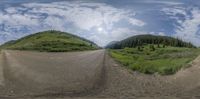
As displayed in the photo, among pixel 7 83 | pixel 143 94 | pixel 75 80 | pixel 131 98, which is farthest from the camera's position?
pixel 75 80

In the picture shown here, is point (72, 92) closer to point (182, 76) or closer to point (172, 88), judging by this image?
point (172, 88)

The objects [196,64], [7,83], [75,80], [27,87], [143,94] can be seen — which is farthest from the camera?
[196,64]

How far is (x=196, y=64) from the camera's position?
154 ft

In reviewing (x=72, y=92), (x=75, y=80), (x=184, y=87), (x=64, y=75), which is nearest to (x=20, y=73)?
(x=64, y=75)

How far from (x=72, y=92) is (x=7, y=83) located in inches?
256

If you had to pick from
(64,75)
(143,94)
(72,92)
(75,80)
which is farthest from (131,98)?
(64,75)

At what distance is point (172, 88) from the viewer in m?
33.0

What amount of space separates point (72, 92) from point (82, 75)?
10794mm

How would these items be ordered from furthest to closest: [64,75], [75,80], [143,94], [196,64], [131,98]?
[196,64], [64,75], [75,80], [143,94], [131,98]

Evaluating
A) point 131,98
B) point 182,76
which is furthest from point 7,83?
point 182,76

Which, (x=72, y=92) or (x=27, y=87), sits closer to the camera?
(x=72, y=92)

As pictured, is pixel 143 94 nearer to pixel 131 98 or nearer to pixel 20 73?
pixel 131 98

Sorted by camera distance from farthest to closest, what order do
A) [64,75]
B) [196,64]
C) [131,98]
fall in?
1. [196,64]
2. [64,75]
3. [131,98]

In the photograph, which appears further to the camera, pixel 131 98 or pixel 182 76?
pixel 182 76
